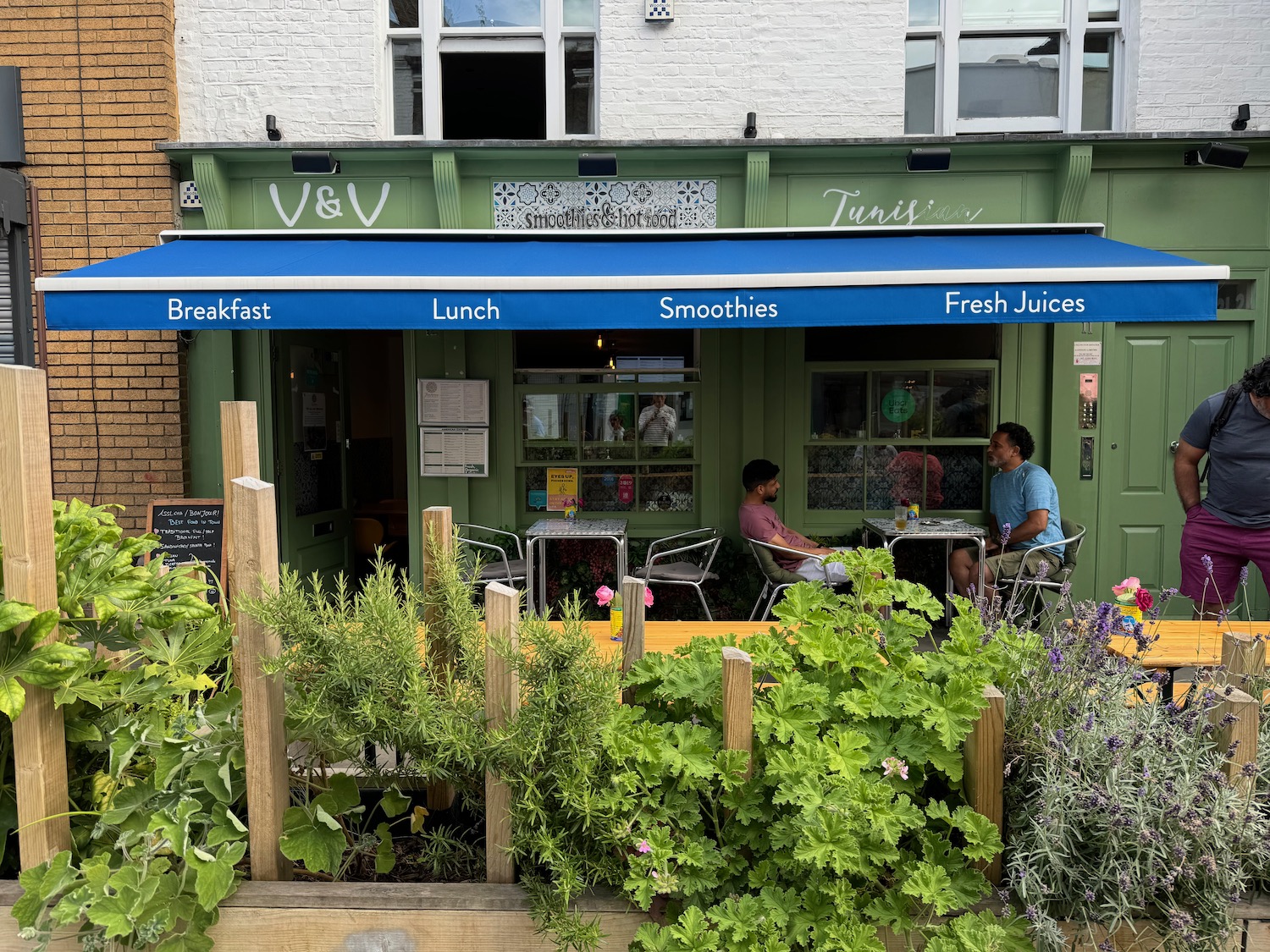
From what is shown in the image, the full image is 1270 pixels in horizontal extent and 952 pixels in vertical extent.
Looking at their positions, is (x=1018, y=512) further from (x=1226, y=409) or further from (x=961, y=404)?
(x=1226, y=409)

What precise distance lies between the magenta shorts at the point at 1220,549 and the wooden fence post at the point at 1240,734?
9.83 feet

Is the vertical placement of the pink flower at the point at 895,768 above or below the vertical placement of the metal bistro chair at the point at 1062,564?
above

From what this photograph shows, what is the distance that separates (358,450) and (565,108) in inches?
199

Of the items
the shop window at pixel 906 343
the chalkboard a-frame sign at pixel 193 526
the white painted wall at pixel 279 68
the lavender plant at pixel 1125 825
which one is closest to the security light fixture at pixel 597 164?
the white painted wall at pixel 279 68

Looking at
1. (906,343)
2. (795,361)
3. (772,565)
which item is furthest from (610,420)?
(906,343)

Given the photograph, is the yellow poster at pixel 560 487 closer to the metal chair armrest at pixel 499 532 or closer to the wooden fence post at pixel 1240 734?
the metal chair armrest at pixel 499 532

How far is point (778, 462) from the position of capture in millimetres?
6672

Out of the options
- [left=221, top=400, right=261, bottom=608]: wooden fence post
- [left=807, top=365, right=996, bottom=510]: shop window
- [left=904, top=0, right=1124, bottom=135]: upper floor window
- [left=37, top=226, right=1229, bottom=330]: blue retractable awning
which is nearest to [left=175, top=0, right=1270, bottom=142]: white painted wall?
[left=904, top=0, right=1124, bottom=135]: upper floor window

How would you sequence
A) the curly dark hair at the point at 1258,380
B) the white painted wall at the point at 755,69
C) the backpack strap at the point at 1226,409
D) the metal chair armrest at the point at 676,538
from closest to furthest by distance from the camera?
the curly dark hair at the point at 1258,380
the backpack strap at the point at 1226,409
the metal chair armrest at the point at 676,538
the white painted wall at the point at 755,69

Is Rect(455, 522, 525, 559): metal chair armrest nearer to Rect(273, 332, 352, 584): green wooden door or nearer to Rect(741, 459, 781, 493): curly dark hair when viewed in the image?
Rect(273, 332, 352, 584): green wooden door

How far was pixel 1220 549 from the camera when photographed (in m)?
4.58

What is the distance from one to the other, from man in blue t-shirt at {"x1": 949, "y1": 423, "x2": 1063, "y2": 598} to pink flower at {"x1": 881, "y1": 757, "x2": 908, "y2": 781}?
4056mm

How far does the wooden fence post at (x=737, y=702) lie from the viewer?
1.81 m

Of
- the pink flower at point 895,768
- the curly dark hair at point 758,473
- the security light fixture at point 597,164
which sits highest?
the security light fixture at point 597,164
